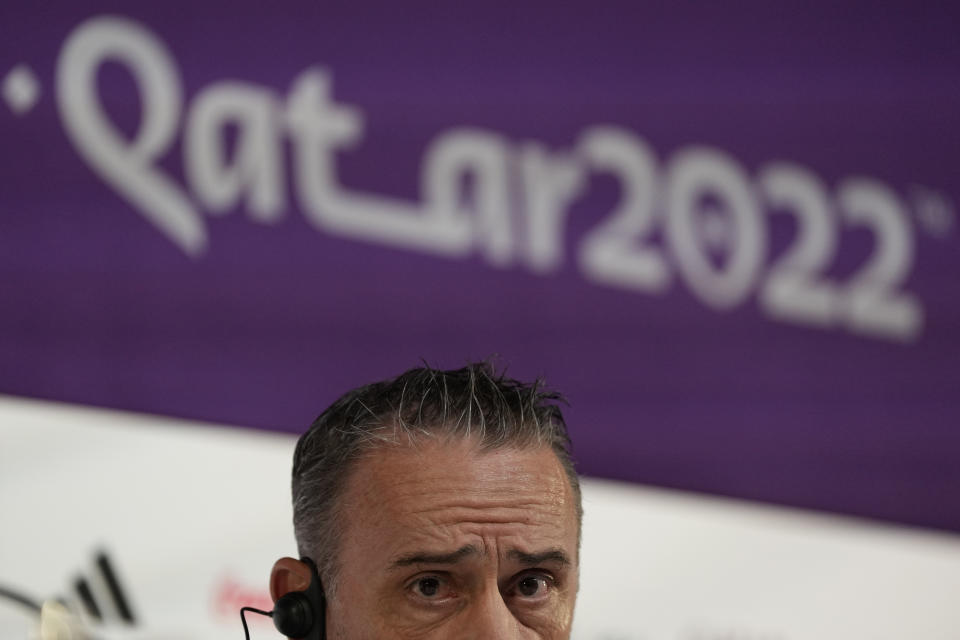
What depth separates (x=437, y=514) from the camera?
1204 millimetres

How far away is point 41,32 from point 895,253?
169cm

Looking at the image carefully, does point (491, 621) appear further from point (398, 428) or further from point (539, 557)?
point (398, 428)

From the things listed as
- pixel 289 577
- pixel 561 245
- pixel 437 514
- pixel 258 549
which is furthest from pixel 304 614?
pixel 561 245

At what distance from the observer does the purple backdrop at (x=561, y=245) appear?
2322mm

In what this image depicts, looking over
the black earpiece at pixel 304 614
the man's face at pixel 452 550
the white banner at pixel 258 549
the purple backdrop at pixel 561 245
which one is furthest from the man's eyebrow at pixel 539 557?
the purple backdrop at pixel 561 245

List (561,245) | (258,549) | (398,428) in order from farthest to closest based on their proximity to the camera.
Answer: (561,245) → (258,549) → (398,428)

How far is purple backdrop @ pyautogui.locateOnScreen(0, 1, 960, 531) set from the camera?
2.32m

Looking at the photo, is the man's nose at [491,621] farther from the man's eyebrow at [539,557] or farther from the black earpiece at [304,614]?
the black earpiece at [304,614]

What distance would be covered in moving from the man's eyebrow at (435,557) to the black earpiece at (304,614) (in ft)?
0.33

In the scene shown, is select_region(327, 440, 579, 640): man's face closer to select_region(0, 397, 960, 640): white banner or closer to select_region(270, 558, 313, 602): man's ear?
select_region(270, 558, 313, 602): man's ear

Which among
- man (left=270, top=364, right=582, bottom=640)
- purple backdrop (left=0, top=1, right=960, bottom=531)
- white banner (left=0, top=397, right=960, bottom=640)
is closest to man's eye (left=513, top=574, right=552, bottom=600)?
man (left=270, top=364, right=582, bottom=640)

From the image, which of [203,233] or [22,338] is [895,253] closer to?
[203,233]

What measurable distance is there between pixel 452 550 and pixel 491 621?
8 centimetres

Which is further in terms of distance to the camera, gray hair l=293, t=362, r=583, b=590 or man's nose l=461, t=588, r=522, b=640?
gray hair l=293, t=362, r=583, b=590
